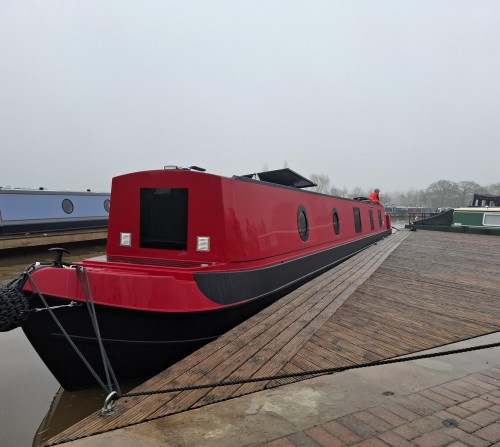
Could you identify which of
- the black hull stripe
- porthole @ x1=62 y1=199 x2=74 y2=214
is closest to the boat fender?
the black hull stripe

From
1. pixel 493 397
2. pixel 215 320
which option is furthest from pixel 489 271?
pixel 215 320

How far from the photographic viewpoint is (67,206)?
51.7 ft

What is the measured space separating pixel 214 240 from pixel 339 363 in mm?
2137

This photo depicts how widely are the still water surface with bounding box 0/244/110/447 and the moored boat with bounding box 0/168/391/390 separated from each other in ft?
0.76

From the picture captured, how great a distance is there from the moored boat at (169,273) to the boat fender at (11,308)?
155mm

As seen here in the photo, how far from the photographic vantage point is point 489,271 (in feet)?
25.9

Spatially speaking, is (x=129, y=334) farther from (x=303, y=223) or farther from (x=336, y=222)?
(x=336, y=222)

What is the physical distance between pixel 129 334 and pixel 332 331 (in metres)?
2.19

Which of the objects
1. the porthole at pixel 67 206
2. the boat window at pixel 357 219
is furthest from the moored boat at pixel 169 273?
the porthole at pixel 67 206

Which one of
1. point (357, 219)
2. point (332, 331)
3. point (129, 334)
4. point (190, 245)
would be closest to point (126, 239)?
point (190, 245)

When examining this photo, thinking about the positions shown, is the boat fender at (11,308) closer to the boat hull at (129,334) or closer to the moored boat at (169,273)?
the moored boat at (169,273)

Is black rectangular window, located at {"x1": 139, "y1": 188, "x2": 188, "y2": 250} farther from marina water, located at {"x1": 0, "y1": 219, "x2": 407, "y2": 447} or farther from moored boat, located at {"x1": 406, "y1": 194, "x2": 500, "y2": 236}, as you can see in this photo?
moored boat, located at {"x1": 406, "y1": 194, "x2": 500, "y2": 236}

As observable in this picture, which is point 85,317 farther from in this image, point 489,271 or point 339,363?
point 489,271

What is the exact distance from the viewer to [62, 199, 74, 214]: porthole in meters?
15.6
